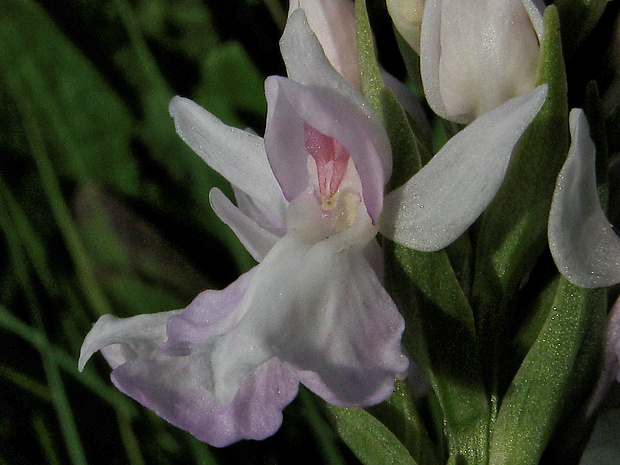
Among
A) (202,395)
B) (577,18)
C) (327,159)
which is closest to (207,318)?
(202,395)

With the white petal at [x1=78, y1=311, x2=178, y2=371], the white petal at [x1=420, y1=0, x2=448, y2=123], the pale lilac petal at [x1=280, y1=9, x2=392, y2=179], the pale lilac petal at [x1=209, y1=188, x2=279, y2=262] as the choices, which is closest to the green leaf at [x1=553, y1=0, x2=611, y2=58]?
the white petal at [x1=420, y1=0, x2=448, y2=123]

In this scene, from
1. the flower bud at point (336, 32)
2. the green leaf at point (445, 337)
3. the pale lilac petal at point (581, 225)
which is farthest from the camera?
the flower bud at point (336, 32)

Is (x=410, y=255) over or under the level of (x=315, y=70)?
under

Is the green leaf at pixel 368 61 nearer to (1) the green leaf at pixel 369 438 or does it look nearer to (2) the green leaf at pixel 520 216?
(2) the green leaf at pixel 520 216

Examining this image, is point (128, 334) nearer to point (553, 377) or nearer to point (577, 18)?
point (553, 377)

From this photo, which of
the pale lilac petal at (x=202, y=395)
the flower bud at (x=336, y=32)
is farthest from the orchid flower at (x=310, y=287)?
the flower bud at (x=336, y=32)

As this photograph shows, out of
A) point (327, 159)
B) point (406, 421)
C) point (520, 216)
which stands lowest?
point (406, 421)

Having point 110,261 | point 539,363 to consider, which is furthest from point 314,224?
point 110,261
